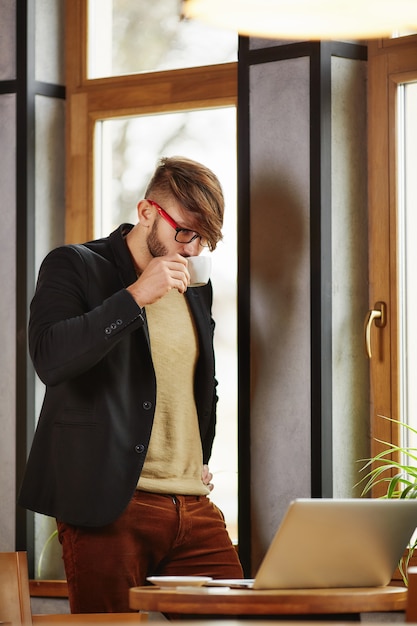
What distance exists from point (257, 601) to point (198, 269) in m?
0.98

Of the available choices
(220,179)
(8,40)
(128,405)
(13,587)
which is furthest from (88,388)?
(8,40)

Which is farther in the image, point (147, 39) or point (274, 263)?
point (147, 39)

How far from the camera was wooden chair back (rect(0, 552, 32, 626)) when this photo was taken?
2.20 meters

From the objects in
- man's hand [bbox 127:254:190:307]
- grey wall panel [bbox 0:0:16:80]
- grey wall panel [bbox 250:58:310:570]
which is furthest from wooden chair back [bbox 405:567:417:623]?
grey wall panel [bbox 0:0:16:80]

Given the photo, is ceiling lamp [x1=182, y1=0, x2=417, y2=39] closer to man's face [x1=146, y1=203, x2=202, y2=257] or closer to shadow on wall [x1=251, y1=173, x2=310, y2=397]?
man's face [x1=146, y1=203, x2=202, y2=257]

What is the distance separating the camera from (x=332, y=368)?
10.7 ft

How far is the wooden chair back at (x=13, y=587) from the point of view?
2.20 metres

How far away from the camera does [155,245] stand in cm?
268

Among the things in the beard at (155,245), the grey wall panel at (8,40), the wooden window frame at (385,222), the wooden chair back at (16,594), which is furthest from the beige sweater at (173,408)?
the grey wall panel at (8,40)

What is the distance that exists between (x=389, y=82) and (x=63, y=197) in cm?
122

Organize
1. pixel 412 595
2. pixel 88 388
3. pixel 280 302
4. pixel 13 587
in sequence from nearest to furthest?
pixel 412 595 → pixel 13 587 → pixel 88 388 → pixel 280 302

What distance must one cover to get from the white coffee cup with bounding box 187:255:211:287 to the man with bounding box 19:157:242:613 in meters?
0.03

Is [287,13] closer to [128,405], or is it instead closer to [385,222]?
[128,405]

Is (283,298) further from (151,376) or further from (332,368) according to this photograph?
A: (151,376)
